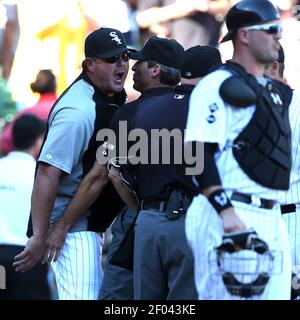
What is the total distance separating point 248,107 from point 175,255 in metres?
1.05

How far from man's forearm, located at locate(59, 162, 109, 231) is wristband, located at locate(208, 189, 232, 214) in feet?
4.70

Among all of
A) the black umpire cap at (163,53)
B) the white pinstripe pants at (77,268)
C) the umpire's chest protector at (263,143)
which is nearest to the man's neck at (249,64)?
the umpire's chest protector at (263,143)

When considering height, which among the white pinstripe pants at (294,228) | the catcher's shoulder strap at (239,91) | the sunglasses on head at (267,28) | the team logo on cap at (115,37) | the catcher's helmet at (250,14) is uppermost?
the catcher's helmet at (250,14)

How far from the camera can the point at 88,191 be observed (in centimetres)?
620

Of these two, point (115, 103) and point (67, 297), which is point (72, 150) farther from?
point (67, 297)

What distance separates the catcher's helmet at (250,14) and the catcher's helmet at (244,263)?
3.36ft

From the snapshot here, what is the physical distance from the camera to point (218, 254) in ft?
16.2

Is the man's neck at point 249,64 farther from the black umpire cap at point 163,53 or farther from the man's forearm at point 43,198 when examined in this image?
the man's forearm at point 43,198

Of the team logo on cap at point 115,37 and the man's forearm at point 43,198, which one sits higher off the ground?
the team logo on cap at point 115,37

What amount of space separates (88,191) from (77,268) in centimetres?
52

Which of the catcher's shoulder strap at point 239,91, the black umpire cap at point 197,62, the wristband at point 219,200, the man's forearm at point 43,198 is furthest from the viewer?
the man's forearm at point 43,198

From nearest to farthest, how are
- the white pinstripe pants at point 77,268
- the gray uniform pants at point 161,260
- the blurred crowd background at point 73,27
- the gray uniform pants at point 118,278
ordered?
the gray uniform pants at point 161,260 → the gray uniform pants at point 118,278 → the white pinstripe pants at point 77,268 → the blurred crowd background at point 73,27

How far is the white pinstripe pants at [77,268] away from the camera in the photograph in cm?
638
